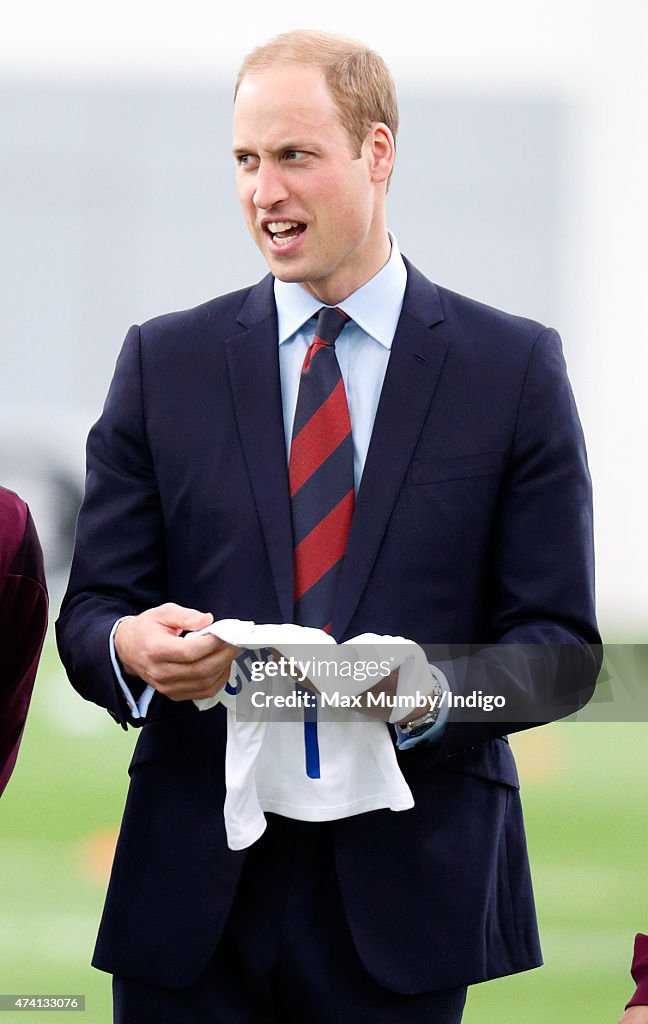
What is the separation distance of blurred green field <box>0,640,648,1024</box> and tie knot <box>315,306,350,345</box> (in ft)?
5.30

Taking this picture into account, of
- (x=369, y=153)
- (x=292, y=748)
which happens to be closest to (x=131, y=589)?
(x=292, y=748)

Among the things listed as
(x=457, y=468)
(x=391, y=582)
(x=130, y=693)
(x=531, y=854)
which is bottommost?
(x=531, y=854)

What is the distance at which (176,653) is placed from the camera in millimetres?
1398

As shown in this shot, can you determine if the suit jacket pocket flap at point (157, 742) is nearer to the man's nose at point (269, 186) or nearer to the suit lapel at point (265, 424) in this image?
the suit lapel at point (265, 424)

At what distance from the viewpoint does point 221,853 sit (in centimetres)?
151

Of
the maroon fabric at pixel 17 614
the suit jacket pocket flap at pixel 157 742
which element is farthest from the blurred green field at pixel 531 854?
the suit jacket pocket flap at pixel 157 742

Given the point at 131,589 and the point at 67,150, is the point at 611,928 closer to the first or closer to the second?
the point at 131,589

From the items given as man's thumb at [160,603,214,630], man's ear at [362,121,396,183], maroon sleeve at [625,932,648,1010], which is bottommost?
maroon sleeve at [625,932,648,1010]

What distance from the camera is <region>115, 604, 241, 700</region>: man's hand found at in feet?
4.59

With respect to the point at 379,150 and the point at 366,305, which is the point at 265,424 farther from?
the point at 379,150

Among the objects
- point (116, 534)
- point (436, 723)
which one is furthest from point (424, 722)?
point (116, 534)

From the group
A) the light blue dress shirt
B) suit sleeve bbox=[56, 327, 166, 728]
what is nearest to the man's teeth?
the light blue dress shirt

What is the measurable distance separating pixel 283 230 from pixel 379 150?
6.2 inches

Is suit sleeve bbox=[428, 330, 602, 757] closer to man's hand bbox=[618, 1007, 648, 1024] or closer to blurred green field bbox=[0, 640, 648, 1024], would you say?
man's hand bbox=[618, 1007, 648, 1024]
